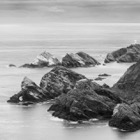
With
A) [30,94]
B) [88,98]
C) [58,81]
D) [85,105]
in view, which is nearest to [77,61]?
Result: [58,81]

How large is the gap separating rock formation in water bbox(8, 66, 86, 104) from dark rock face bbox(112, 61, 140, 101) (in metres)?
11.3

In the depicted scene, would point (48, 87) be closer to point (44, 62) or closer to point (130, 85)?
point (130, 85)

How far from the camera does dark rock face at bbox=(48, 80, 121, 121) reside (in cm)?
9231

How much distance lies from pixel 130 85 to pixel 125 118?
75.3 feet

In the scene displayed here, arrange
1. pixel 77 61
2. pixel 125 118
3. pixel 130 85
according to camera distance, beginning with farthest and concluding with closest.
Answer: pixel 77 61
pixel 130 85
pixel 125 118

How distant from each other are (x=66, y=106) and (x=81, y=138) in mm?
11904

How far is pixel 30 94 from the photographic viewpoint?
356 ft

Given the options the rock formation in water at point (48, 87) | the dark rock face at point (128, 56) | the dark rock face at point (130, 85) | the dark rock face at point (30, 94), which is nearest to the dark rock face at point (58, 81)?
the rock formation in water at point (48, 87)

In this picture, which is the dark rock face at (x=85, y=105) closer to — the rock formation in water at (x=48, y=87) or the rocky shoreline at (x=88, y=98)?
the rocky shoreline at (x=88, y=98)

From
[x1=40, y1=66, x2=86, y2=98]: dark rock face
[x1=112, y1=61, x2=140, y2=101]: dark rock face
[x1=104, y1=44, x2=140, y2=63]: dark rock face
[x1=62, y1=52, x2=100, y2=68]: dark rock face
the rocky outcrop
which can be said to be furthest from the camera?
[x1=104, y1=44, x2=140, y2=63]: dark rock face

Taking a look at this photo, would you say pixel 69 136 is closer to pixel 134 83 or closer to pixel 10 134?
pixel 10 134

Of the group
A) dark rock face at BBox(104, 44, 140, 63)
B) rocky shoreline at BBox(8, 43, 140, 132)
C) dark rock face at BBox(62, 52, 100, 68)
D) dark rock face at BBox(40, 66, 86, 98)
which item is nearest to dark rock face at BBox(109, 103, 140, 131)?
rocky shoreline at BBox(8, 43, 140, 132)

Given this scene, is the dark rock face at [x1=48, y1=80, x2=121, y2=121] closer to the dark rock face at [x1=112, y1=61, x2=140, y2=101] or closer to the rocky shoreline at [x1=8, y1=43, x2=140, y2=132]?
the rocky shoreline at [x1=8, y1=43, x2=140, y2=132]

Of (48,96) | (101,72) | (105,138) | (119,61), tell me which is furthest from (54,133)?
(119,61)
